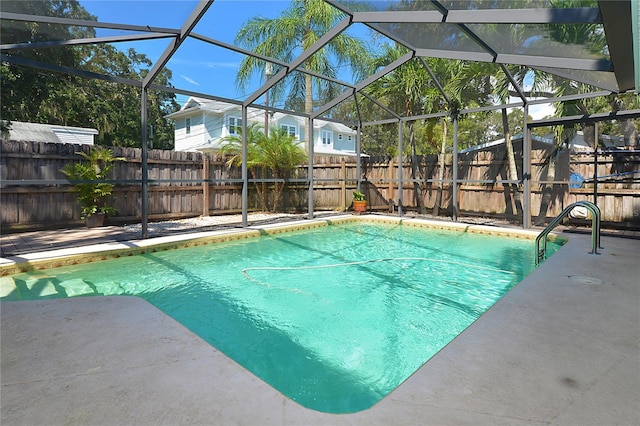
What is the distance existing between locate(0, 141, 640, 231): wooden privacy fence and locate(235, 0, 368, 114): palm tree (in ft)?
Result: 11.2

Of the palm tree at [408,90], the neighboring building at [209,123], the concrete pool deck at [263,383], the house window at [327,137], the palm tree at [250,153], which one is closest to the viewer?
the concrete pool deck at [263,383]

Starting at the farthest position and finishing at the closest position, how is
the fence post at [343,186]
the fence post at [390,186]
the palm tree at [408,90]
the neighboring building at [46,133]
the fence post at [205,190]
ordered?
the neighboring building at [46,133], the fence post at [343,186], the fence post at [390,186], the fence post at [205,190], the palm tree at [408,90]

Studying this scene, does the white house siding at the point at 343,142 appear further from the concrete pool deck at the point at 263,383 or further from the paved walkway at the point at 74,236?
the concrete pool deck at the point at 263,383

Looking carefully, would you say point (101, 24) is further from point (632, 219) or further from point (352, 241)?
point (632, 219)

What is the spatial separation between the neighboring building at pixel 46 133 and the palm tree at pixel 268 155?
7.19 meters

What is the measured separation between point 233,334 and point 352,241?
437 centimetres

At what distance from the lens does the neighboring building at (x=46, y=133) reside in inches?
494

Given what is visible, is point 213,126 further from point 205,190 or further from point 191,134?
point 205,190

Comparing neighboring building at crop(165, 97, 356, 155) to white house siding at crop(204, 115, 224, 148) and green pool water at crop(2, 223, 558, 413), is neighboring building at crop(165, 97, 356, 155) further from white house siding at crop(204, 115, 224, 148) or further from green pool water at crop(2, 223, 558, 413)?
green pool water at crop(2, 223, 558, 413)

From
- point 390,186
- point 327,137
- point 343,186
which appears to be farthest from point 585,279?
point 327,137

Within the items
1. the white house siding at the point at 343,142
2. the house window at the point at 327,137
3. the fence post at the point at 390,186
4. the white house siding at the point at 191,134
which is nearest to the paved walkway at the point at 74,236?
the fence post at the point at 390,186

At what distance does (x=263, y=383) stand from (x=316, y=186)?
9913mm

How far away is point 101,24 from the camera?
4.67 metres

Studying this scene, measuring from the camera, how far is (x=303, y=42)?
1316cm
